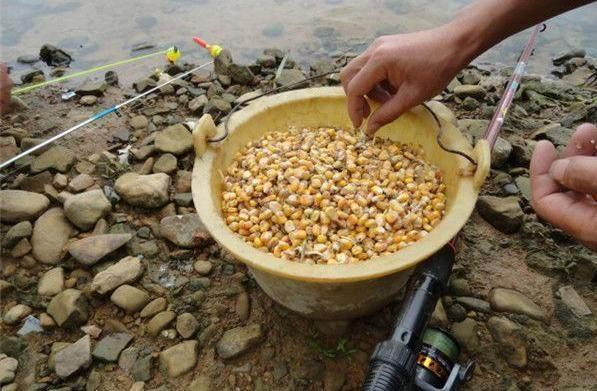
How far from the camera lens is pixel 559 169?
1545 mm

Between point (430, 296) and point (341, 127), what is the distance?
122cm

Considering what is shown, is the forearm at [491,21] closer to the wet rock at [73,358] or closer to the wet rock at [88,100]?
the wet rock at [73,358]

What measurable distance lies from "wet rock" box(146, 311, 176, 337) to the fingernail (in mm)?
1842

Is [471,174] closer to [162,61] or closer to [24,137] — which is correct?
[24,137]

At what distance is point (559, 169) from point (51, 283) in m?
2.45

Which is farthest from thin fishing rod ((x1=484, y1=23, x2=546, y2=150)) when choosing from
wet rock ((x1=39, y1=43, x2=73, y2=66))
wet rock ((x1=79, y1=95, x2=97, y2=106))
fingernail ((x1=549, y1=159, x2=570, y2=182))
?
wet rock ((x1=39, y1=43, x2=73, y2=66))

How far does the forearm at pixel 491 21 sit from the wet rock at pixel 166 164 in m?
1.99

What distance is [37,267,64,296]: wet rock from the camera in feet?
8.39

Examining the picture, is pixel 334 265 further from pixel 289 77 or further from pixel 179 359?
pixel 289 77

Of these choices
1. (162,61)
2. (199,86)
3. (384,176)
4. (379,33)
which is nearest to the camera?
(384,176)

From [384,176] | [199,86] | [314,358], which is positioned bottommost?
[314,358]

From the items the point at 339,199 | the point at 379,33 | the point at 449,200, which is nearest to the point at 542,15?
the point at 449,200

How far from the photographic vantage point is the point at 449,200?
2.24 m

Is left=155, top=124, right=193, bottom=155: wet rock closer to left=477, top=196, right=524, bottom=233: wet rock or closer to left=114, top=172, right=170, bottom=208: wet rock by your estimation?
left=114, top=172, right=170, bottom=208: wet rock
